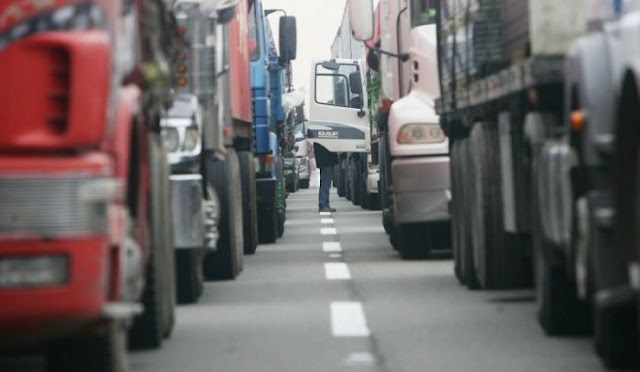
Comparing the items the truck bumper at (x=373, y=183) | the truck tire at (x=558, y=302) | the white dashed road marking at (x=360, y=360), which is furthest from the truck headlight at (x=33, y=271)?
the truck bumper at (x=373, y=183)

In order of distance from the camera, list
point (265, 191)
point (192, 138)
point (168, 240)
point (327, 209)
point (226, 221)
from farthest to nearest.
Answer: point (327, 209)
point (265, 191)
point (226, 221)
point (192, 138)
point (168, 240)

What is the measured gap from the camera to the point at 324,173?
40.3 metres

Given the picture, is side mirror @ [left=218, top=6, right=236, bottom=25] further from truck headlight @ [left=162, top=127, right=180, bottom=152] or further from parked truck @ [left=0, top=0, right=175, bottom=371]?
parked truck @ [left=0, top=0, right=175, bottom=371]

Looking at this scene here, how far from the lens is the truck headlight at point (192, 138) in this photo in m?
14.6

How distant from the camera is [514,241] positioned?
14969mm

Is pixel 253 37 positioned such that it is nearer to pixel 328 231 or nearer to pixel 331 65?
pixel 328 231

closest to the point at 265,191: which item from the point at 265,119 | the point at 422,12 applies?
the point at 265,119

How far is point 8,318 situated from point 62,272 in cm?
27

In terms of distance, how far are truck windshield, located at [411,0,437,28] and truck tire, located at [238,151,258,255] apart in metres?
2.34

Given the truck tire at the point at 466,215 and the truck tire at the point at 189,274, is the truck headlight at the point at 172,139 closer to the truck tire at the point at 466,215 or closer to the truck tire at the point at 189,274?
the truck tire at the point at 189,274

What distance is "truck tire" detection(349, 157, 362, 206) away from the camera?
43031mm

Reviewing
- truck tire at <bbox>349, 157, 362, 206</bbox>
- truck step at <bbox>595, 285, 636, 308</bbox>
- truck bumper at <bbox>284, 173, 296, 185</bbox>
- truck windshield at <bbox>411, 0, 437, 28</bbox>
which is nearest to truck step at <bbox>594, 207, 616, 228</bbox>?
truck step at <bbox>595, 285, 636, 308</bbox>

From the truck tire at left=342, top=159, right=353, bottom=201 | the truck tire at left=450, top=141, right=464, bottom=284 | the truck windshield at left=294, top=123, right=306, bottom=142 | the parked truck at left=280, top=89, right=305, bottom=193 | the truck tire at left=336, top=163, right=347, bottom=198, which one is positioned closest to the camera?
the truck tire at left=450, top=141, right=464, bottom=284

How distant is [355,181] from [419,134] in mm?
23614
